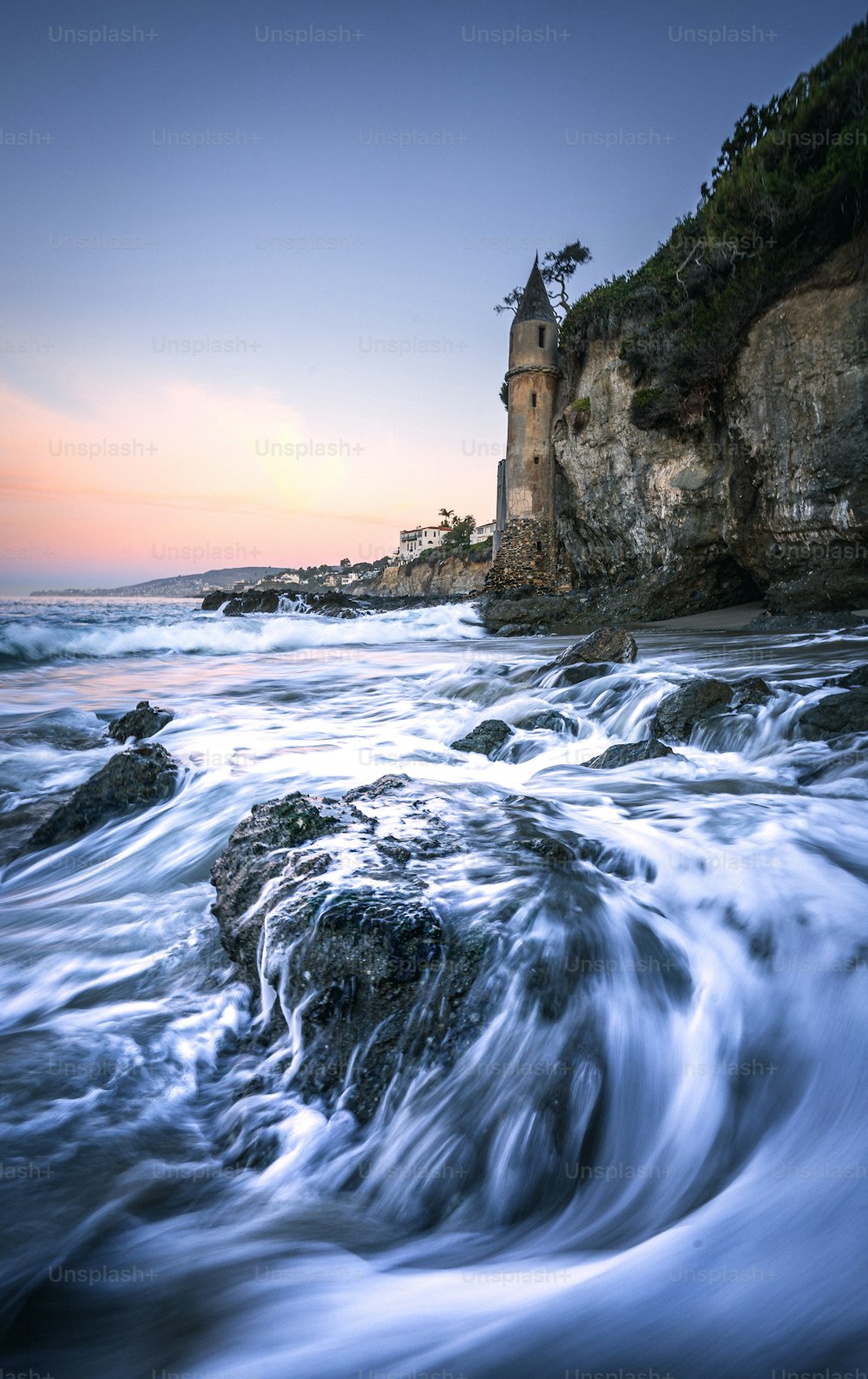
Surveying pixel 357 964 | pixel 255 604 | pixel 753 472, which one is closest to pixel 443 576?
pixel 255 604

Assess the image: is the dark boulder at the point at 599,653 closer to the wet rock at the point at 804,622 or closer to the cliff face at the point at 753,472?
the wet rock at the point at 804,622

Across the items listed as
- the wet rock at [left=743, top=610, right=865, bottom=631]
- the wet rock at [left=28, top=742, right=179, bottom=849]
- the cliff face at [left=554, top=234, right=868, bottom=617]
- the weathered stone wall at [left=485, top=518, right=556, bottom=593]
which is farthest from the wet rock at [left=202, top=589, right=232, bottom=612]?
the wet rock at [left=28, top=742, right=179, bottom=849]

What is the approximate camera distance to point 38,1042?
2482 millimetres

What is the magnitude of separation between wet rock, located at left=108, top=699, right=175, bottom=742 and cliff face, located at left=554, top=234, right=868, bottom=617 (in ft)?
41.2

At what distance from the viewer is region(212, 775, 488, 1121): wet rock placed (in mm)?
2076

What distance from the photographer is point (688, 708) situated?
620 centimetres

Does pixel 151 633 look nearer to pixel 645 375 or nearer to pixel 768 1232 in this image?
pixel 645 375

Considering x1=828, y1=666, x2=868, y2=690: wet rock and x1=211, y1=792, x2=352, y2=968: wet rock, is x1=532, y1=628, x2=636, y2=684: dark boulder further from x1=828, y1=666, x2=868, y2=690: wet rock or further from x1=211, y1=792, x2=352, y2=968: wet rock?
x1=211, y1=792, x2=352, y2=968: wet rock

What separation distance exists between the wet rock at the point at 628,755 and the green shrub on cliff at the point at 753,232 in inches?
485

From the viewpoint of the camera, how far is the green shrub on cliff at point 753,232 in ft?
40.2

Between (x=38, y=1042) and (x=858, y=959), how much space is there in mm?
3052

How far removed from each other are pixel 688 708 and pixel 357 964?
4.88m

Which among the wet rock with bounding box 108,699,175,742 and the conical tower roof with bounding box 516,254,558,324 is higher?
the conical tower roof with bounding box 516,254,558,324

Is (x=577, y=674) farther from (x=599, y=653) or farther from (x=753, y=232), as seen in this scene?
(x=753, y=232)
